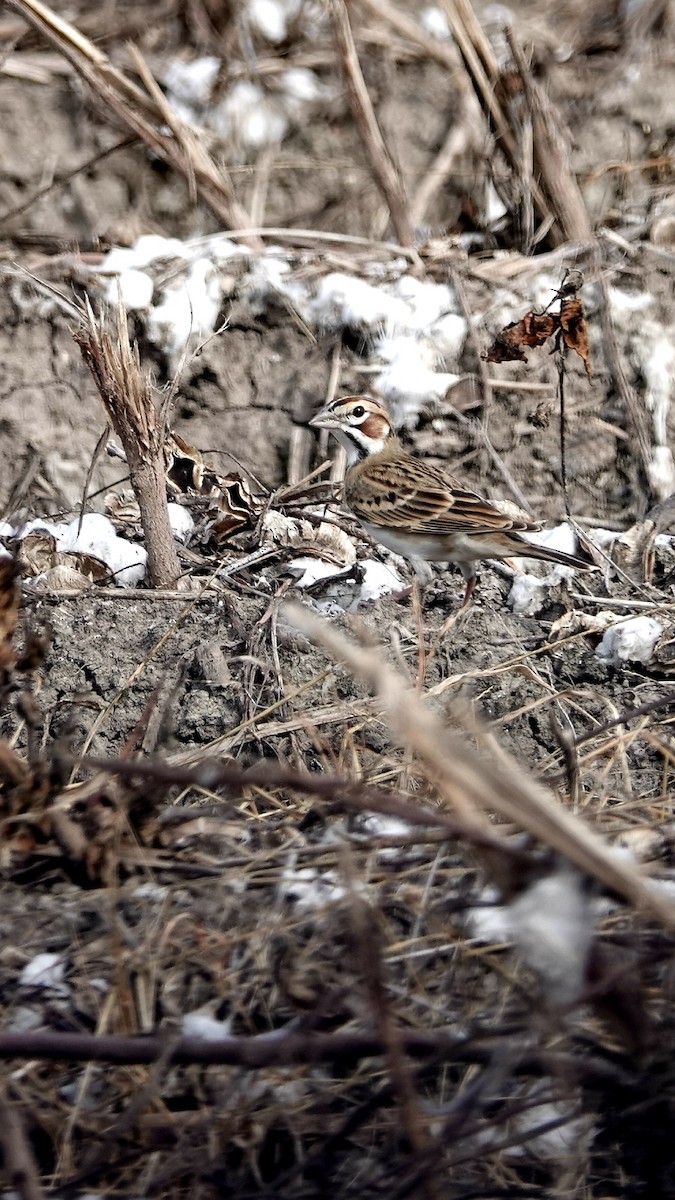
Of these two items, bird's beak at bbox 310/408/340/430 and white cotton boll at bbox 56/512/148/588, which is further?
bird's beak at bbox 310/408/340/430

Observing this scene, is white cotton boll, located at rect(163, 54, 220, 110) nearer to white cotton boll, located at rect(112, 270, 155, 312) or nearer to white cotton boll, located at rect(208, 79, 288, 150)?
white cotton boll, located at rect(208, 79, 288, 150)

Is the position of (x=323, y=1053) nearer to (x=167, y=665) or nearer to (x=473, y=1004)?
(x=473, y=1004)

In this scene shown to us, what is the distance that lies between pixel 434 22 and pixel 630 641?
6.07 m

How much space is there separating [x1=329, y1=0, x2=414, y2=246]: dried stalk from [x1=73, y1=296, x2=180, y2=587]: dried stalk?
2.65 meters

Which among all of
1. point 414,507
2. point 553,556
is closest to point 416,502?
point 414,507

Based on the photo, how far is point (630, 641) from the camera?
15.1 feet

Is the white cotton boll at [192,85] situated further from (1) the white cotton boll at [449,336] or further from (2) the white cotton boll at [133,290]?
(1) the white cotton boll at [449,336]

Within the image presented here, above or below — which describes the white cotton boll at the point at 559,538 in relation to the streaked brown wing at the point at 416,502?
below

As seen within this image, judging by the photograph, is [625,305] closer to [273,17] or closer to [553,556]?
[553,556]

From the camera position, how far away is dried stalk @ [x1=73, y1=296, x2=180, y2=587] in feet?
14.3

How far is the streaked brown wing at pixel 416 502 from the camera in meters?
5.31

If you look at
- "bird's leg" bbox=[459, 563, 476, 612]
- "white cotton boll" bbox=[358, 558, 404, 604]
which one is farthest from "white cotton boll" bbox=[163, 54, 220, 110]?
"bird's leg" bbox=[459, 563, 476, 612]

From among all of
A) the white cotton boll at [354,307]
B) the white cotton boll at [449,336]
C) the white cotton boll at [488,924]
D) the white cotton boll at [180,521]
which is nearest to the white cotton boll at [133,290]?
the white cotton boll at [354,307]

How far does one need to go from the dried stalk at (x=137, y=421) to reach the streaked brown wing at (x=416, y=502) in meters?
0.90
